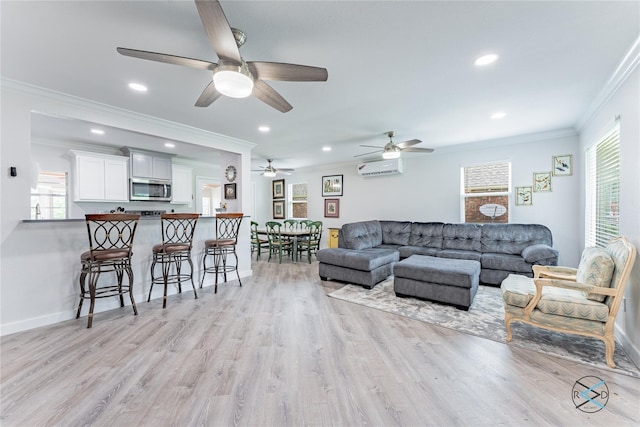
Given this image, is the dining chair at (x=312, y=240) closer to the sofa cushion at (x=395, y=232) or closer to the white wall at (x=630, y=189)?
the sofa cushion at (x=395, y=232)

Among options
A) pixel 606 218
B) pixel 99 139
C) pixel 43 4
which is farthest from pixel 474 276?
pixel 99 139

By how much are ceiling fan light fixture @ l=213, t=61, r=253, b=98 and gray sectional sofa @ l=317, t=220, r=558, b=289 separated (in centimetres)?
291

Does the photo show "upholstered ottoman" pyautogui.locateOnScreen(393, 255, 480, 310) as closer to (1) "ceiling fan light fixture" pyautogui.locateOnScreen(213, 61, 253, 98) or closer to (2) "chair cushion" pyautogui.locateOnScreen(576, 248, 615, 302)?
(2) "chair cushion" pyautogui.locateOnScreen(576, 248, 615, 302)

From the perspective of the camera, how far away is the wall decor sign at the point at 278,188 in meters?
8.27

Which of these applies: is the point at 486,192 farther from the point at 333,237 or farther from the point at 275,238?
the point at 275,238

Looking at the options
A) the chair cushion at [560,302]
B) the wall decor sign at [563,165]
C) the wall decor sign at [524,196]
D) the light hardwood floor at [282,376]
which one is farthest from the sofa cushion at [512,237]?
the light hardwood floor at [282,376]

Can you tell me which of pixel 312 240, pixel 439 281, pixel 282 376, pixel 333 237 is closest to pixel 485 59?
pixel 439 281

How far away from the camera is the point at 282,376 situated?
1.82m

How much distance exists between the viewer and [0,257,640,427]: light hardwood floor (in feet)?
4.85

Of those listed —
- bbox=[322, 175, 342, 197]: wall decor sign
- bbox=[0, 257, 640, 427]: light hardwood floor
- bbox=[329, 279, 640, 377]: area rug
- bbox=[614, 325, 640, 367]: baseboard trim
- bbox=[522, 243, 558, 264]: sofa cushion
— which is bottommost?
bbox=[0, 257, 640, 427]: light hardwood floor

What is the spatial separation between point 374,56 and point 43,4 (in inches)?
87.7

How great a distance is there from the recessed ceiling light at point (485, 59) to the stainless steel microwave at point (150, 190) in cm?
588

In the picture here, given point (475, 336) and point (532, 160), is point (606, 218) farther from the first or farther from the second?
point (475, 336)

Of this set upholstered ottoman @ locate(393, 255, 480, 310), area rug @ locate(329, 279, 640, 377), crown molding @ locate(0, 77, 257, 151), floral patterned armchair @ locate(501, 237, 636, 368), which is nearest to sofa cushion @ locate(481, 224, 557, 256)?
area rug @ locate(329, 279, 640, 377)
